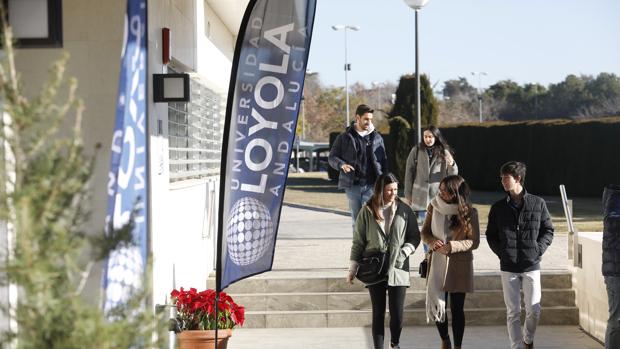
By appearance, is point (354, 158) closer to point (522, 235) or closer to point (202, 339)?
point (522, 235)

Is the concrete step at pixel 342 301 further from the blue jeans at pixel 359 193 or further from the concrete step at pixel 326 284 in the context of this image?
the blue jeans at pixel 359 193

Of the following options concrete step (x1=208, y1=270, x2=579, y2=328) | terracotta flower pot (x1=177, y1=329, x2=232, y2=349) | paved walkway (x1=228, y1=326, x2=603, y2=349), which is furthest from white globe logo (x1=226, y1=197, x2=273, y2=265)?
concrete step (x1=208, y1=270, x2=579, y2=328)

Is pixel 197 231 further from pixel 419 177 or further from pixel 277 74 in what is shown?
pixel 277 74

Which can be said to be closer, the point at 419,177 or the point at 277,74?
the point at 277,74

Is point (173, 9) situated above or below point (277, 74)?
above

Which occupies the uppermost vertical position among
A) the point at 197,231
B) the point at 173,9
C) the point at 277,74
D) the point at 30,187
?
the point at 173,9

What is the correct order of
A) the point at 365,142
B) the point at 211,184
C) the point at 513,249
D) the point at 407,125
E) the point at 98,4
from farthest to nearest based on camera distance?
1. the point at 407,125
2. the point at 211,184
3. the point at 365,142
4. the point at 513,249
5. the point at 98,4

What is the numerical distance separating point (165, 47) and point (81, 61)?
1298mm

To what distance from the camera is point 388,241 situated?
31.9 feet

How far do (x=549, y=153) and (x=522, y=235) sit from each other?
28.8 m

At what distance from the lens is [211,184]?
14547mm

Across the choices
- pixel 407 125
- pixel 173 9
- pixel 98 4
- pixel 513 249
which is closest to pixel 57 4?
pixel 98 4

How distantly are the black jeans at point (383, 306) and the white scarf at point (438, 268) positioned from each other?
0.34 metres

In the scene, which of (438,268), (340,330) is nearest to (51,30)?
(438,268)
